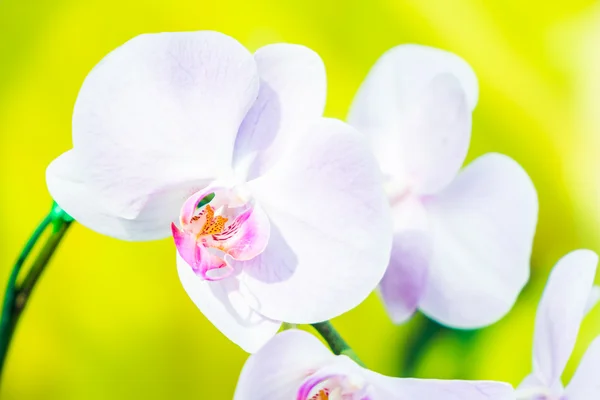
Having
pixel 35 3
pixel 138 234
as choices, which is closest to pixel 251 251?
pixel 138 234

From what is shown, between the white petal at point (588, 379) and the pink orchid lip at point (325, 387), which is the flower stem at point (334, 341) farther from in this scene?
the white petal at point (588, 379)

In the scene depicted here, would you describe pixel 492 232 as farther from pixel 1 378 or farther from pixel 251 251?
pixel 1 378

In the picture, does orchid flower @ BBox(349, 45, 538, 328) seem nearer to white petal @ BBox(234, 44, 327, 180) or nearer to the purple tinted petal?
the purple tinted petal

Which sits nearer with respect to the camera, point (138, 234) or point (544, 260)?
point (138, 234)

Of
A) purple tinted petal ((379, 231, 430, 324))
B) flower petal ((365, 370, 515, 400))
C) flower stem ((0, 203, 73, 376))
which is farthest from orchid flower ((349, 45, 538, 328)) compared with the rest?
flower stem ((0, 203, 73, 376))

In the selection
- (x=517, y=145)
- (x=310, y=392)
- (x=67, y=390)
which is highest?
(x=517, y=145)

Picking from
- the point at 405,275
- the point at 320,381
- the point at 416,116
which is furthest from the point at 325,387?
the point at 416,116

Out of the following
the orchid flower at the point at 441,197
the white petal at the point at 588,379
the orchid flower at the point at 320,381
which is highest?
the orchid flower at the point at 441,197

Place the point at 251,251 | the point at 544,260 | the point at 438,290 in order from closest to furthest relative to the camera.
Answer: the point at 251,251
the point at 438,290
the point at 544,260

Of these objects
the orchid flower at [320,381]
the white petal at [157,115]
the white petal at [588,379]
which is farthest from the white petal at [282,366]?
the white petal at [588,379]
